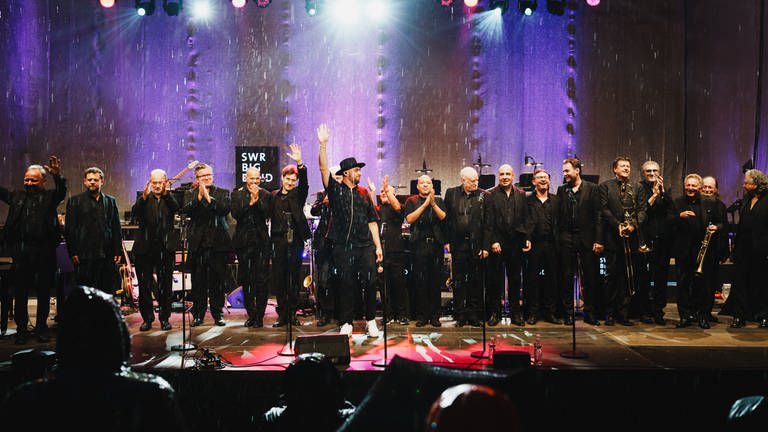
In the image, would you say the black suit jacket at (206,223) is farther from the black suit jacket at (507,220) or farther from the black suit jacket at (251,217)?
the black suit jacket at (507,220)

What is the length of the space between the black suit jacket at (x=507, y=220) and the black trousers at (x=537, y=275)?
0.78 feet

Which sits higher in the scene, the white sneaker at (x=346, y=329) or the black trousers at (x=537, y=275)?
the black trousers at (x=537, y=275)

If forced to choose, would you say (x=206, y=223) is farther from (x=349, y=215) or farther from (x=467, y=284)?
(x=467, y=284)

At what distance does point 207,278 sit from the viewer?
8.23m

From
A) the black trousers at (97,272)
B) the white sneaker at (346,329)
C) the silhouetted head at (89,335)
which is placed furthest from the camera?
the black trousers at (97,272)

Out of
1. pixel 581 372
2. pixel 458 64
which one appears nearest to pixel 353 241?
pixel 581 372

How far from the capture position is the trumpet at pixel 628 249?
8102 mm

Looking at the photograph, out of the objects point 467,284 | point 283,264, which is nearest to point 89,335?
point 283,264

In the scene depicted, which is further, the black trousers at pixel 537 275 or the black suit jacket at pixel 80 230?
the black trousers at pixel 537 275

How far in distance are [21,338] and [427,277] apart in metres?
4.99

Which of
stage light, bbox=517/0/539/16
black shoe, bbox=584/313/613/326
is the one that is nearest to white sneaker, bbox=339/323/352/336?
black shoe, bbox=584/313/613/326

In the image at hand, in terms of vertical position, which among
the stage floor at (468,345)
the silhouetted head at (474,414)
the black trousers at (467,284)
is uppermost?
the silhouetted head at (474,414)

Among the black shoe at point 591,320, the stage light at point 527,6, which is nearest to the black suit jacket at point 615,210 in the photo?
the black shoe at point 591,320

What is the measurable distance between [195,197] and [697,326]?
6.78 meters
